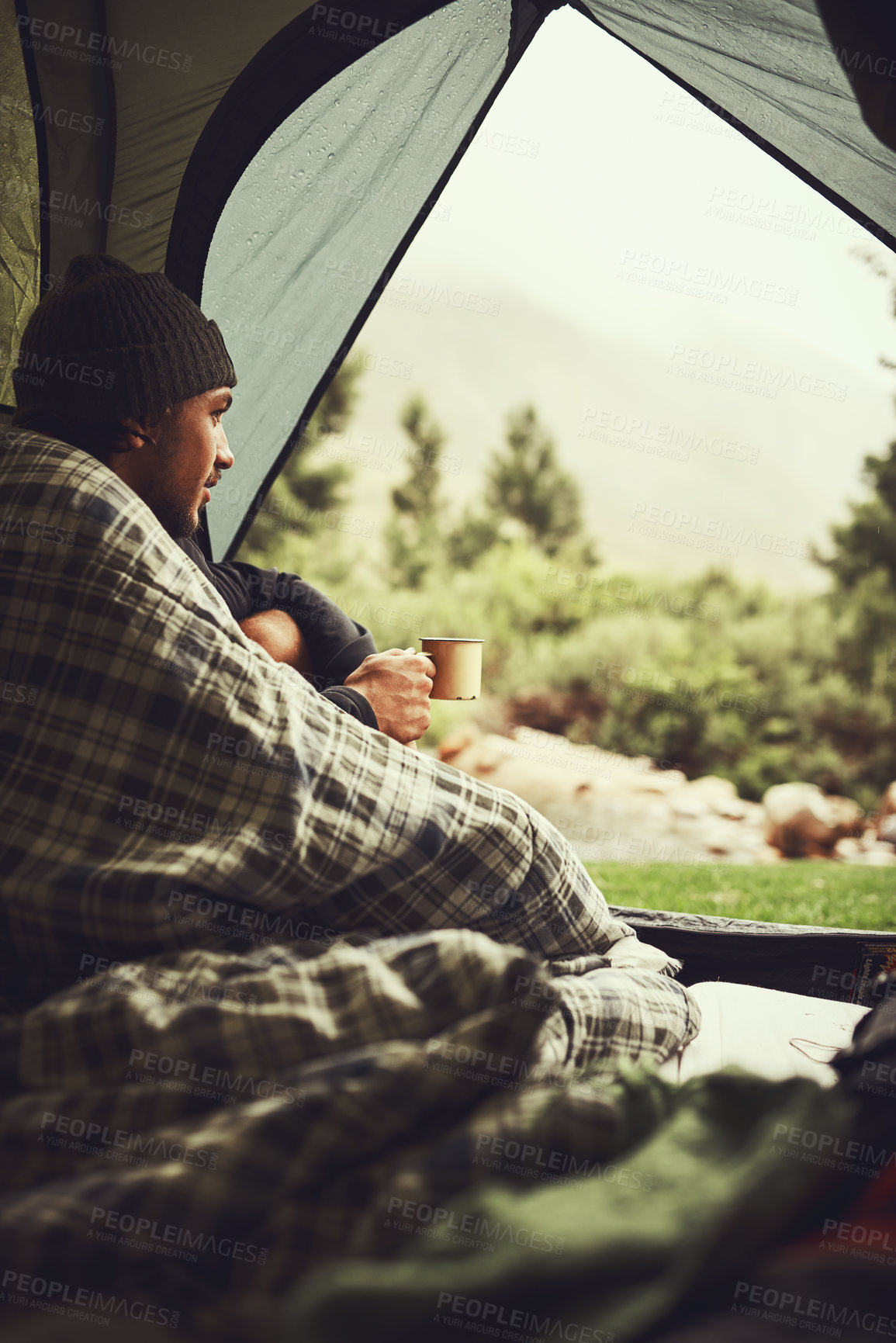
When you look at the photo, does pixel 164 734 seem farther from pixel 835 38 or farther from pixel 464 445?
pixel 464 445

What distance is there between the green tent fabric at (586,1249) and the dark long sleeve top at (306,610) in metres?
1.43

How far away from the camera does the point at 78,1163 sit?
86 cm

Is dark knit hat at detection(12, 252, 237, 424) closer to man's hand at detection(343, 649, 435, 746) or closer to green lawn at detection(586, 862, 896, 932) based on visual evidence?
man's hand at detection(343, 649, 435, 746)

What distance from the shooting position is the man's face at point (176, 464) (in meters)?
1.66

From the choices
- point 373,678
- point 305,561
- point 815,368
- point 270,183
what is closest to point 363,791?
point 373,678

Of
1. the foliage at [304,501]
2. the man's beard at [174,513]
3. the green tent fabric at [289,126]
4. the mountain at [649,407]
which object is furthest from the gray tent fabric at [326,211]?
the mountain at [649,407]

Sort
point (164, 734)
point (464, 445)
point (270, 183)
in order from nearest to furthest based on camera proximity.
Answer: point (164, 734) < point (270, 183) < point (464, 445)

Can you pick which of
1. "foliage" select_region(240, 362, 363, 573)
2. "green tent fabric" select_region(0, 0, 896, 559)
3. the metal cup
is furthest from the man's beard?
"foliage" select_region(240, 362, 363, 573)

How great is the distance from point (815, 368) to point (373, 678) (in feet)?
44.8

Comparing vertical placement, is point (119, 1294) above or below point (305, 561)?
above

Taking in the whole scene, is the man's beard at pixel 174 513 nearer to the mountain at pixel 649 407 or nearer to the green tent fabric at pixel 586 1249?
the green tent fabric at pixel 586 1249

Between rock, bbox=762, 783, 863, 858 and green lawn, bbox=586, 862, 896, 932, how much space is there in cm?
107

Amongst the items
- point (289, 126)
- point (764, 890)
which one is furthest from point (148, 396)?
point (764, 890)

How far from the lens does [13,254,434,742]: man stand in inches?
61.8
